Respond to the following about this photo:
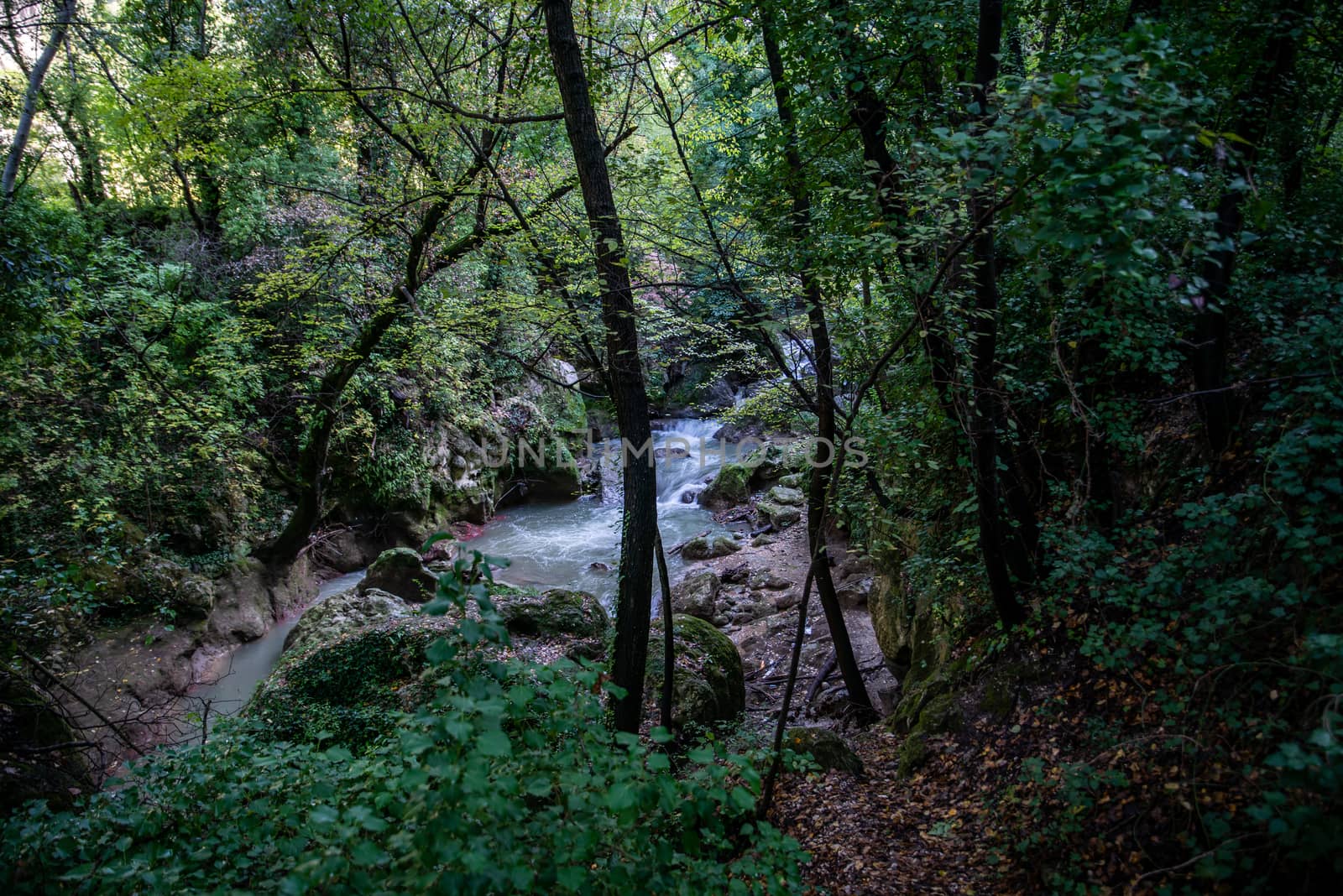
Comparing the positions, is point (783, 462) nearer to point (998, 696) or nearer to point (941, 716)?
point (941, 716)

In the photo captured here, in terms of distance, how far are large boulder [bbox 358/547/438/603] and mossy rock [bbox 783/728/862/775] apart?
24.1 ft

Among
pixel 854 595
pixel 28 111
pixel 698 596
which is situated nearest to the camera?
pixel 28 111

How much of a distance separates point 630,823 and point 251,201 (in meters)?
13.7

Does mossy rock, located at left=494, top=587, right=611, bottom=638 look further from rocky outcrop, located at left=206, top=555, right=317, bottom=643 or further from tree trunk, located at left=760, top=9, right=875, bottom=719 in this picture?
rocky outcrop, located at left=206, top=555, right=317, bottom=643

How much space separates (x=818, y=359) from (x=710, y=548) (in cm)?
808

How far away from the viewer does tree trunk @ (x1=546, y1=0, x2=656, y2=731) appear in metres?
4.16

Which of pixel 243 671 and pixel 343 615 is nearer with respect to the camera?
pixel 343 615

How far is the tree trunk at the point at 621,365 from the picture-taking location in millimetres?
4156

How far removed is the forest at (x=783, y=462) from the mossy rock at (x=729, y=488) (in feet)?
17.3

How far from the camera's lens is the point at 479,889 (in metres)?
1.56

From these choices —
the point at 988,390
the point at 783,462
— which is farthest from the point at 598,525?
the point at 988,390

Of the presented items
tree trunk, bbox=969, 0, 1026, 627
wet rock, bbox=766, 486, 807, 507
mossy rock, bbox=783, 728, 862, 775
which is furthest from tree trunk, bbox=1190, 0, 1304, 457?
wet rock, bbox=766, 486, 807, 507

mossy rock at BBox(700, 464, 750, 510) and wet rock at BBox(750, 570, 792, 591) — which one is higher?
mossy rock at BBox(700, 464, 750, 510)

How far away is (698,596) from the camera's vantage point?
402 inches
